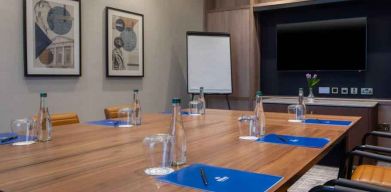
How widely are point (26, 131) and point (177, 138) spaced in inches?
33.9

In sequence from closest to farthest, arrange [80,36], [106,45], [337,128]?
[337,128]
[80,36]
[106,45]

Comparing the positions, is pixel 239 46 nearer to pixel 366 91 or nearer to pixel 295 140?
pixel 366 91

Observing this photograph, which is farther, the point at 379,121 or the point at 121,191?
the point at 379,121

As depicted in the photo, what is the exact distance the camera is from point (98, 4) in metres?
3.84

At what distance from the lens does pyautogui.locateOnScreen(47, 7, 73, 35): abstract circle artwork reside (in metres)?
3.38

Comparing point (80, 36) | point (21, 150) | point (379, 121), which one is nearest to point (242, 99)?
point (379, 121)

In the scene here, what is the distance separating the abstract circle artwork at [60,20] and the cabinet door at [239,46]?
239 centimetres

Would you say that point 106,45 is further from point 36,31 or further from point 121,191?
point 121,191

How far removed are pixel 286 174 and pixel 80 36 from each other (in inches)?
120

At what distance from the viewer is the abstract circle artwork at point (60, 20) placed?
338 centimetres

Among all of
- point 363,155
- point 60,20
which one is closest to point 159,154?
point 363,155

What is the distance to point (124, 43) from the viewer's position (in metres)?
4.15

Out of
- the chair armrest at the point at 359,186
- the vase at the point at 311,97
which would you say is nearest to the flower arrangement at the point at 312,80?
the vase at the point at 311,97

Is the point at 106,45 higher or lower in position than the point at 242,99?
higher
